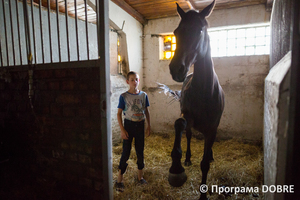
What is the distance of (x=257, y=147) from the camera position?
3.68m

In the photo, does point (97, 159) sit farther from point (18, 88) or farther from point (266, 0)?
point (266, 0)

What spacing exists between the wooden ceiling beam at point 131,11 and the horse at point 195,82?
7.38ft

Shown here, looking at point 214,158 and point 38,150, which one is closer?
point 38,150

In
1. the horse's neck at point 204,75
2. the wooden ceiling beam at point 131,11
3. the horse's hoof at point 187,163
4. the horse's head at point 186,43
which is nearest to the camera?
the horse's head at point 186,43

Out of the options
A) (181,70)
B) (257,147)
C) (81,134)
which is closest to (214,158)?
(257,147)

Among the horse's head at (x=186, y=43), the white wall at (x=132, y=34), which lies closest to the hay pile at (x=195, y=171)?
the horse's head at (x=186, y=43)

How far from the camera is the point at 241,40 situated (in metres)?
3.99

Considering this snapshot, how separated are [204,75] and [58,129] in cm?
157

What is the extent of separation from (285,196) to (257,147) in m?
3.44

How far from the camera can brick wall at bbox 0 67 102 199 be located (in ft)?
4.95

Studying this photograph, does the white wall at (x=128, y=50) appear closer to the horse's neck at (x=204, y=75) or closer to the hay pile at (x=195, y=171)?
the hay pile at (x=195, y=171)

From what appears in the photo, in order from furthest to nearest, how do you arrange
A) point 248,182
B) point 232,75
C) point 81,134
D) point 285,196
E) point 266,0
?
point 232,75
point 266,0
point 248,182
point 81,134
point 285,196

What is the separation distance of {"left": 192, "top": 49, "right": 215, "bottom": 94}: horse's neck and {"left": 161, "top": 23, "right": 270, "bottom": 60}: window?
2.62 meters

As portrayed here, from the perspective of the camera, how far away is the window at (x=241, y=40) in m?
3.80
